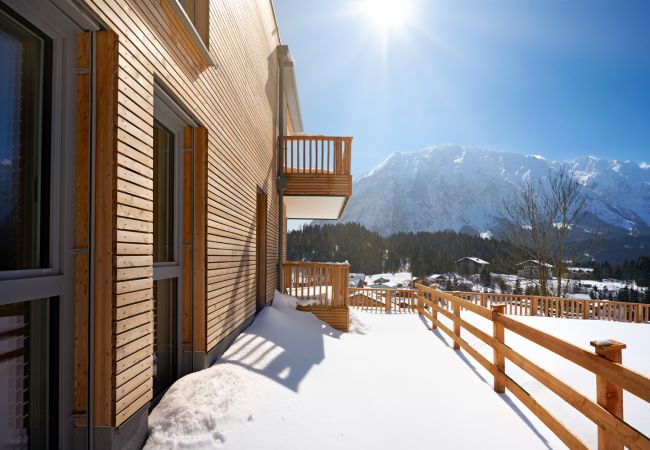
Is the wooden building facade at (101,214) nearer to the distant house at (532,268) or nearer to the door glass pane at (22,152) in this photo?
the door glass pane at (22,152)

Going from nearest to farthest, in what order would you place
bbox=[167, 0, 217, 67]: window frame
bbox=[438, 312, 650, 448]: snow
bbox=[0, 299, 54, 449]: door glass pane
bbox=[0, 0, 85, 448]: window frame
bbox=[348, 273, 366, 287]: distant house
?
bbox=[0, 299, 54, 449]: door glass pane → bbox=[0, 0, 85, 448]: window frame → bbox=[167, 0, 217, 67]: window frame → bbox=[438, 312, 650, 448]: snow → bbox=[348, 273, 366, 287]: distant house

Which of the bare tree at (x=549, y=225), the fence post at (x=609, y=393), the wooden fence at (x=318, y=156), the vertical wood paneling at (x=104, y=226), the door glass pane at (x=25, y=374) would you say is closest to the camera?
the door glass pane at (x=25, y=374)

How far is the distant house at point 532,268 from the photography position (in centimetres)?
1648

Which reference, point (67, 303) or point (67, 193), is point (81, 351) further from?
point (67, 193)

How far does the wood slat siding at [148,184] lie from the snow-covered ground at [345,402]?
0.43 meters

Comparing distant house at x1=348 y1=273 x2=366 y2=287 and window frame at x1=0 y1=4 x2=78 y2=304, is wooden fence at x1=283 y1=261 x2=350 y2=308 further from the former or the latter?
distant house at x1=348 y1=273 x2=366 y2=287

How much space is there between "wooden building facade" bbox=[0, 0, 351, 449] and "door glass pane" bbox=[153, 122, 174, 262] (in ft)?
0.06

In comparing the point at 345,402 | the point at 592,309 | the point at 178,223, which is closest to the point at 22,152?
the point at 178,223

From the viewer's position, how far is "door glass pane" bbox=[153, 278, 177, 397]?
297 cm

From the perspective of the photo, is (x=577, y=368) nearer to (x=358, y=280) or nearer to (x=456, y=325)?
(x=456, y=325)

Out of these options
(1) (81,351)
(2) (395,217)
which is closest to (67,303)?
(1) (81,351)

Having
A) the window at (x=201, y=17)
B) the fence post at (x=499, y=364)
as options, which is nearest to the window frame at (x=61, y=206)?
the window at (x=201, y=17)

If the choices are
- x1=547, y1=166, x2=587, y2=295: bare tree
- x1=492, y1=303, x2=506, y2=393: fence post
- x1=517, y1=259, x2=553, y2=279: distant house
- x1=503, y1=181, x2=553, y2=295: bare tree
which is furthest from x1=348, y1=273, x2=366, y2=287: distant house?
x1=492, y1=303, x2=506, y2=393: fence post

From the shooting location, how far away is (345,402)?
135 inches
